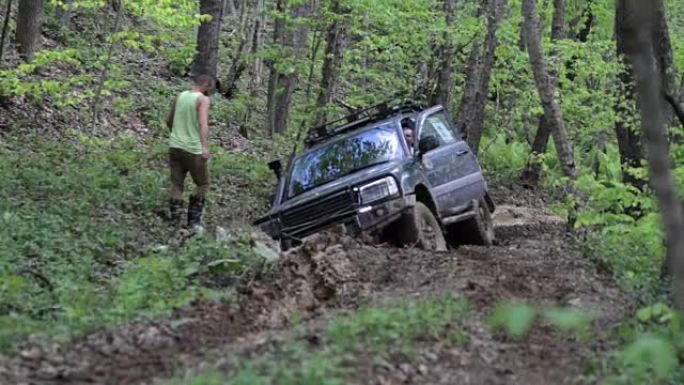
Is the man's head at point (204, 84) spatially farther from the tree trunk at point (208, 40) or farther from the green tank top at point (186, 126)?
the tree trunk at point (208, 40)

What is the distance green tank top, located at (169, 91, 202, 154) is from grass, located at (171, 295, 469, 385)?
17.1ft

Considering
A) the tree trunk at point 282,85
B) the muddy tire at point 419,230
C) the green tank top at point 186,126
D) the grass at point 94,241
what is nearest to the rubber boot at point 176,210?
the grass at point 94,241

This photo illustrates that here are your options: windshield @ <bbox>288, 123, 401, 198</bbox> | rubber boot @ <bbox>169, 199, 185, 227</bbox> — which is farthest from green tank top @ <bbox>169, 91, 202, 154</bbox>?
windshield @ <bbox>288, 123, 401, 198</bbox>

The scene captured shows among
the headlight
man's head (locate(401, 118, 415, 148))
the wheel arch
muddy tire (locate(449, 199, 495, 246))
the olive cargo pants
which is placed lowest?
muddy tire (locate(449, 199, 495, 246))

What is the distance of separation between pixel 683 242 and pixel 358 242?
658 centimetres

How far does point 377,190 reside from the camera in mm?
10562

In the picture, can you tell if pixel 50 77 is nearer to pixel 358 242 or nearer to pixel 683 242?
pixel 358 242

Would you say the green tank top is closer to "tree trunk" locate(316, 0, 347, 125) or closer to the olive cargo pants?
the olive cargo pants

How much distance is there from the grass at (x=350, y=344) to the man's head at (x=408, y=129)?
15.6 ft

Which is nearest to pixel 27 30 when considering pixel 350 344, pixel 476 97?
pixel 476 97

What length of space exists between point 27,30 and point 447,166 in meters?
8.96

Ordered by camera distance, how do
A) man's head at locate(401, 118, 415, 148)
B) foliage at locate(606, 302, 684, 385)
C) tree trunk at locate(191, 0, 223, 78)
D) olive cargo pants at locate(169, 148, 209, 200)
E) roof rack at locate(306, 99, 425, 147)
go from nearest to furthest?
foliage at locate(606, 302, 684, 385) < olive cargo pants at locate(169, 148, 209, 200) < man's head at locate(401, 118, 415, 148) < roof rack at locate(306, 99, 425, 147) < tree trunk at locate(191, 0, 223, 78)

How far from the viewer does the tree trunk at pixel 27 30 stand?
16.8 metres

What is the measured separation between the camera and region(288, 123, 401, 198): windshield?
1155cm
